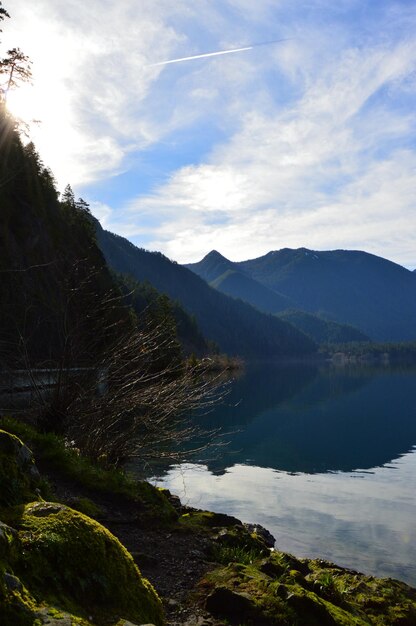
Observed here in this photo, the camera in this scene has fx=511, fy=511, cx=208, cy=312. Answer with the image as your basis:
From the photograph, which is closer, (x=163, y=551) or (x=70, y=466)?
(x=163, y=551)

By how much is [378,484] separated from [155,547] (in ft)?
73.8

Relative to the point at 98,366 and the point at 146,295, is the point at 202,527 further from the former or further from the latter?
the point at 146,295

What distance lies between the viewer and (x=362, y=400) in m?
81.0

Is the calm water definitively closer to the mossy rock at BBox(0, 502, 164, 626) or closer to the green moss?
the green moss

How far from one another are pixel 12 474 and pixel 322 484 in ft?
82.5

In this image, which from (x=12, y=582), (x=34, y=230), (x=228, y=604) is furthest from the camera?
(x=34, y=230)

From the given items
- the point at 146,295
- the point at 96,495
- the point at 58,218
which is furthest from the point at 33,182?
the point at 96,495

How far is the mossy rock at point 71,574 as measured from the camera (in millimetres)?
3656

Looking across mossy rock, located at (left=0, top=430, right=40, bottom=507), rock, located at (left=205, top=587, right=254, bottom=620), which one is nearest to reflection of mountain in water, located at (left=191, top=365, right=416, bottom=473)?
rock, located at (left=205, top=587, right=254, bottom=620)

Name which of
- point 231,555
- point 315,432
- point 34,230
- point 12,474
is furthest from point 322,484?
point 34,230

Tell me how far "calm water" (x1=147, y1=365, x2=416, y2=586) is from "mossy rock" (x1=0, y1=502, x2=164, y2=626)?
12345mm

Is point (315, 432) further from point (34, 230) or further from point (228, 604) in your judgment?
point (34, 230)

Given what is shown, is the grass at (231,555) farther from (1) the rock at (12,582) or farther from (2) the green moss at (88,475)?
(1) the rock at (12,582)

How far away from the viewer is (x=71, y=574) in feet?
13.7
